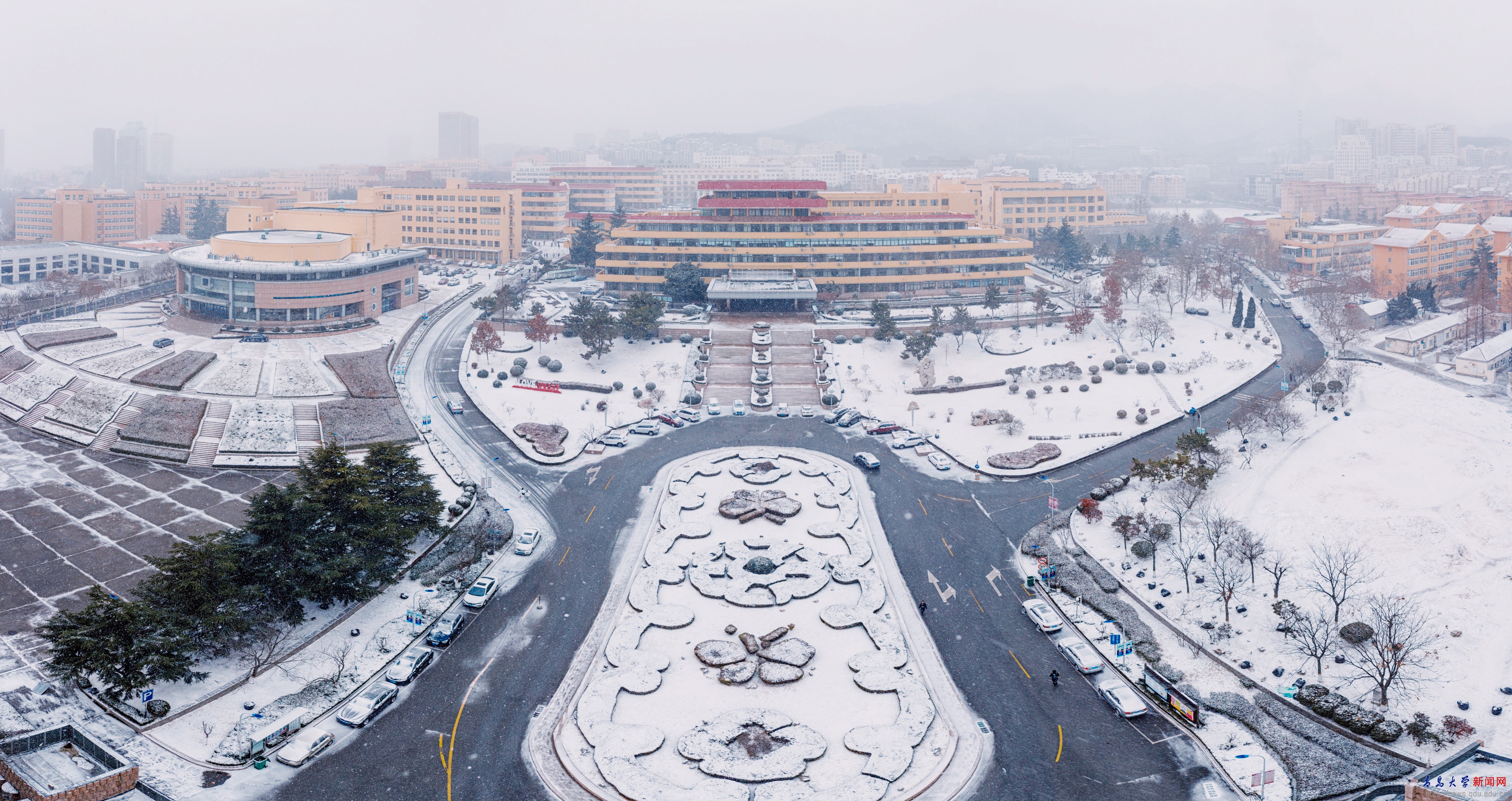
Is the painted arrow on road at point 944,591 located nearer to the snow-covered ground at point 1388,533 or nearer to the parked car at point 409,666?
the snow-covered ground at point 1388,533

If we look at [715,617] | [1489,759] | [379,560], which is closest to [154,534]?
[379,560]

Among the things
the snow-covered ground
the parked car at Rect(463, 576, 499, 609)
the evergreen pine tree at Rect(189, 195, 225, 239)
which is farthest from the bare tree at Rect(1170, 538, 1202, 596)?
the evergreen pine tree at Rect(189, 195, 225, 239)

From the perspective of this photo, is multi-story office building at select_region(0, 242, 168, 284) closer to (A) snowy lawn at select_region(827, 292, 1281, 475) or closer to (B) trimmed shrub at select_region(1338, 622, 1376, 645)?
(A) snowy lawn at select_region(827, 292, 1281, 475)

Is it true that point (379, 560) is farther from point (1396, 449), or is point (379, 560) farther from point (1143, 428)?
point (1396, 449)

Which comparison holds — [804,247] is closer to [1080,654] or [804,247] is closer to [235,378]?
[235,378]

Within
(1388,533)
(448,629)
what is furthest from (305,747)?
(1388,533)
